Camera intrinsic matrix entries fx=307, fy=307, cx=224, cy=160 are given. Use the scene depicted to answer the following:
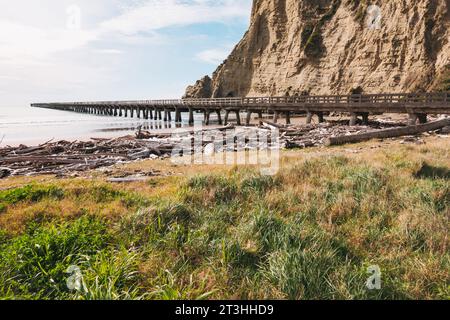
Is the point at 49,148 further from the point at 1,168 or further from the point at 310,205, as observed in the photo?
the point at 310,205

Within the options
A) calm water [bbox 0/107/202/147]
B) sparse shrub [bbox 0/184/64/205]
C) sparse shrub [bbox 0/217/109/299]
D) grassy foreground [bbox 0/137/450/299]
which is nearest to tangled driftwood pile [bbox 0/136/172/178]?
sparse shrub [bbox 0/184/64/205]

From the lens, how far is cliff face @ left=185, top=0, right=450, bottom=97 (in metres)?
35.3

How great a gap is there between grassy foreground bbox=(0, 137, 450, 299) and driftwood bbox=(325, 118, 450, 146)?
26.7 ft

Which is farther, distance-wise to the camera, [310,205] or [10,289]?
[310,205]

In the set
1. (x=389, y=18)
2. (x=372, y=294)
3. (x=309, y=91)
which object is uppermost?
(x=389, y=18)

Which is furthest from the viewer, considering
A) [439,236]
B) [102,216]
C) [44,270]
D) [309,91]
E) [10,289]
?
[309,91]

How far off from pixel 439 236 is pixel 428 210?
3.26ft

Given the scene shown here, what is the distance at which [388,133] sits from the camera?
16.3 meters

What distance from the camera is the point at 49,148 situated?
16.5 m

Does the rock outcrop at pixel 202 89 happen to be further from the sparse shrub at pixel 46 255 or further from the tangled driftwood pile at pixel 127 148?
the sparse shrub at pixel 46 255

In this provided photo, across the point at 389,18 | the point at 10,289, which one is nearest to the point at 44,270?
the point at 10,289

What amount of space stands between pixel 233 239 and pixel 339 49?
49126 mm

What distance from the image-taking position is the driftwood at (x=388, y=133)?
1552 centimetres

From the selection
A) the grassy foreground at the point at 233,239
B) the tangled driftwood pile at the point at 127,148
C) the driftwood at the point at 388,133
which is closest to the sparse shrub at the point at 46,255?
the grassy foreground at the point at 233,239
